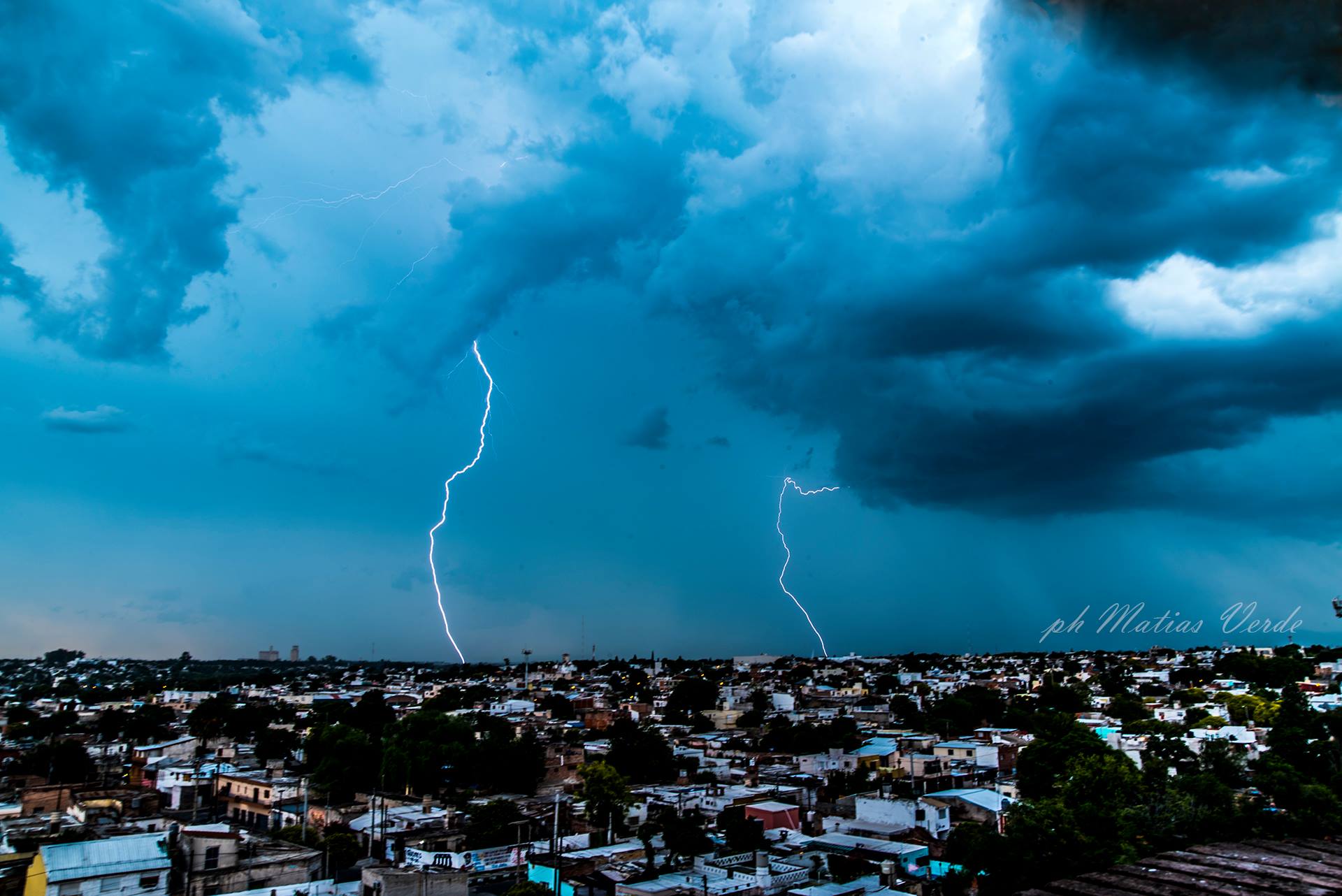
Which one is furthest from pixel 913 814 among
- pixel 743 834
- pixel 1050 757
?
pixel 1050 757

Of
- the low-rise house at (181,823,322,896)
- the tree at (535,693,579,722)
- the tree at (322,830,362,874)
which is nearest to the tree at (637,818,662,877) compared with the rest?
the low-rise house at (181,823,322,896)

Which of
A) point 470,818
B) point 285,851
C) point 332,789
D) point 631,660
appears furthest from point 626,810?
point 631,660

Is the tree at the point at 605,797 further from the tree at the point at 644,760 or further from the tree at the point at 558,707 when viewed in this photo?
the tree at the point at 558,707

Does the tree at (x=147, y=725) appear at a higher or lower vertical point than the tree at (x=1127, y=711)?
lower

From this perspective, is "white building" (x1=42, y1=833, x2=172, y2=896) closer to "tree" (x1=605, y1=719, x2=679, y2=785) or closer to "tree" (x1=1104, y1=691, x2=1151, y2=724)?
"tree" (x1=605, y1=719, x2=679, y2=785)

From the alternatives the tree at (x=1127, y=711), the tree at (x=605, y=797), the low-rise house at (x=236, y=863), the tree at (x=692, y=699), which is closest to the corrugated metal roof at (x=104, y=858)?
the low-rise house at (x=236, y=863)

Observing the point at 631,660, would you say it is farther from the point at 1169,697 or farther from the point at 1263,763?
the point at 1263,763

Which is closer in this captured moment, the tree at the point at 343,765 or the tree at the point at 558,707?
the tree at the point at 343,765
